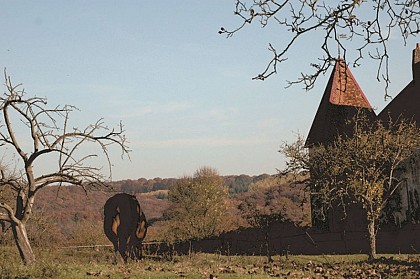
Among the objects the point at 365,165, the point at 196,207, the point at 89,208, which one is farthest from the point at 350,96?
the point at 89,208

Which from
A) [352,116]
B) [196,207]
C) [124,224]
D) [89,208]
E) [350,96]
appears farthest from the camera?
[89,208]

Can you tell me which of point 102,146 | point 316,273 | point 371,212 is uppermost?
point 102,146

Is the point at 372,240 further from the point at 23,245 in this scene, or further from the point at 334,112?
the point at 23,245

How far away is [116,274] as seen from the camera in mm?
14172

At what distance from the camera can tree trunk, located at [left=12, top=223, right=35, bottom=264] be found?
19.1m

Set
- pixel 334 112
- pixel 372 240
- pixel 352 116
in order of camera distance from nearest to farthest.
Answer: pixel 372 240, pixel 352 116, pixel 334 112

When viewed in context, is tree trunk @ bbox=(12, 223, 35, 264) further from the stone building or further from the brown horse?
the stone building

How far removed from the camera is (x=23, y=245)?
19.3m

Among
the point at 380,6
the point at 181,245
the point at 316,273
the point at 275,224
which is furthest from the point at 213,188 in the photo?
the point at 380,6

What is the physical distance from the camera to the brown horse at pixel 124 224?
78.4 ft

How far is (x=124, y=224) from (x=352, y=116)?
602 inches

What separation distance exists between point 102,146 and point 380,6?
14.6m

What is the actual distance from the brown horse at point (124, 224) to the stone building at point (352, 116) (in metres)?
9.99

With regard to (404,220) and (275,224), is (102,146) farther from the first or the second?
(404,220)
